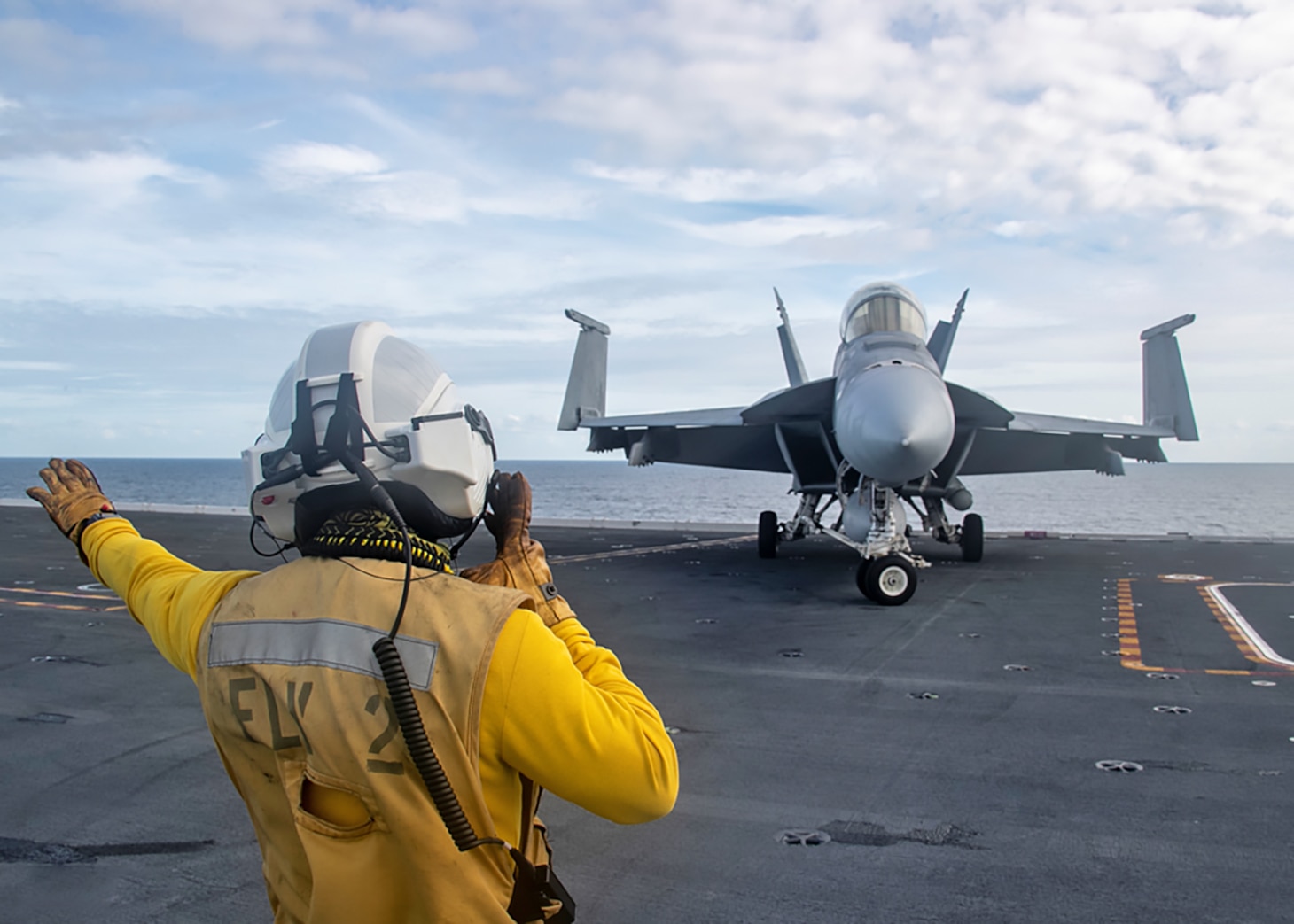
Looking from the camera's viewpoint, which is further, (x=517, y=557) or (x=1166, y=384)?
(x=1166, y=384)

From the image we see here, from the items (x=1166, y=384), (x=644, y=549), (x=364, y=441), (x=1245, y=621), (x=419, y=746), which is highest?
(x=1166, y=384)

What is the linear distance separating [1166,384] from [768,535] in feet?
28.9

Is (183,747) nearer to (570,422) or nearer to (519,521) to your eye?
(519,521)

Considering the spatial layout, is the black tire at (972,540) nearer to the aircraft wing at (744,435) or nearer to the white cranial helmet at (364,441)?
the aircraft wing at (744,435)

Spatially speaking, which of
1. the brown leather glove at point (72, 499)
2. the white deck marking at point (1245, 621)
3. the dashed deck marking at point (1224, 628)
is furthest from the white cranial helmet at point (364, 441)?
the white deck marking at point (1245, 621)

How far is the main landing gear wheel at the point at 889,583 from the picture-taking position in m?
10.3

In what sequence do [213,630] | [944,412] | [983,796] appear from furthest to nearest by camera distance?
[944,412]
[983,796]
[213,630]

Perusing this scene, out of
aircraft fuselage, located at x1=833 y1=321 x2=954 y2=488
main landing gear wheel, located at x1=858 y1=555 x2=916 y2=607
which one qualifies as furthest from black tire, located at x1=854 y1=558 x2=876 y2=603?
aircraft fuselage, located at x1=833 y1=321 x2=954 y2=488

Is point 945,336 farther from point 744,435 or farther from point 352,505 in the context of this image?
point 352,505

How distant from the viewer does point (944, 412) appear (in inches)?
374

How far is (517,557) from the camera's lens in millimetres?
1841

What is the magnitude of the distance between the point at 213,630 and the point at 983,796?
380 centimetres

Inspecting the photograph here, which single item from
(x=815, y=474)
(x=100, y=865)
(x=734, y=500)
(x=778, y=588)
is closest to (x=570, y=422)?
(x=815, y=474)

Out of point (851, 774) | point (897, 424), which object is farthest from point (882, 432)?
point (851, 774)
